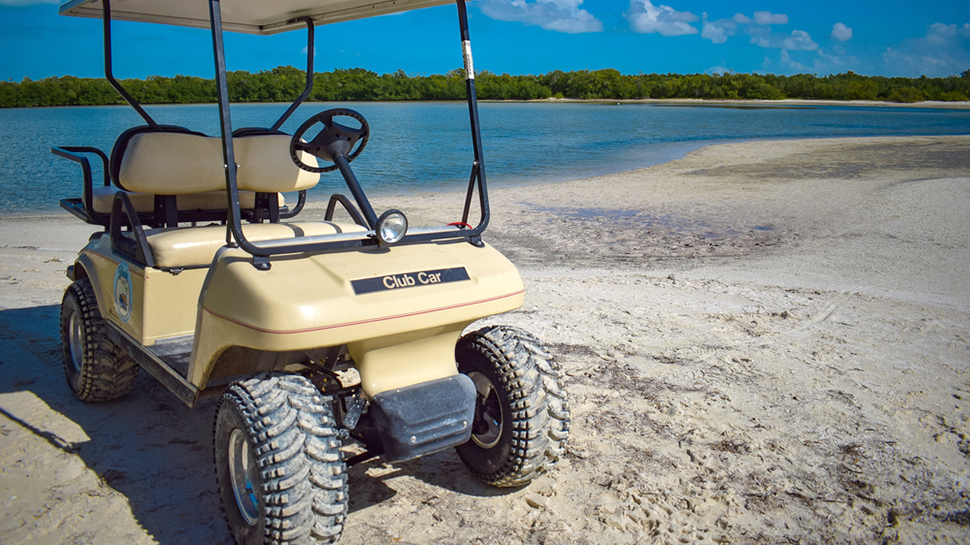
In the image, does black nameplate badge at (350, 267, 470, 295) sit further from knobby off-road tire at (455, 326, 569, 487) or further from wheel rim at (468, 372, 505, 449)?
wheel rim at (468, 372, 505, 449)

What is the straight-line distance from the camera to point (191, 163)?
152 inches

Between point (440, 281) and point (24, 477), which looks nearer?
point (440, 281)

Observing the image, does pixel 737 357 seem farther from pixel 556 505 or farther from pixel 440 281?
pixel 440 281

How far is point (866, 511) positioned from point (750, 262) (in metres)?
5.17

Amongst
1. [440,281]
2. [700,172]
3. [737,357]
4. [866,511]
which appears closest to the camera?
[440,281]

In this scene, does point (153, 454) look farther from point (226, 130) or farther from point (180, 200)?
point (226, 130)

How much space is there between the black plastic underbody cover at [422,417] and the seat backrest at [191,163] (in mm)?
1861

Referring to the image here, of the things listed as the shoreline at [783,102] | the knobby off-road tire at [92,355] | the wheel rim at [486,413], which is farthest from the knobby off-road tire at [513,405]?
the shoreline at [783,102]

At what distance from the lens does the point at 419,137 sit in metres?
35.0

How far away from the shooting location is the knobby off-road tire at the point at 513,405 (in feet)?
9.78

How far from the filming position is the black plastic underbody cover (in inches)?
104

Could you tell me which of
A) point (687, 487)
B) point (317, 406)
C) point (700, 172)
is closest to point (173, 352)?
point (317, 406)

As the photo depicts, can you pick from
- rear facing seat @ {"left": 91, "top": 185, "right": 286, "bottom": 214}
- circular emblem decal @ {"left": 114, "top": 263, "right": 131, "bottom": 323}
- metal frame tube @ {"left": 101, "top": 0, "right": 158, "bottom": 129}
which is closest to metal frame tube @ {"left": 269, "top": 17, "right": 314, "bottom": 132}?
rear facing seat @ {"left": 91, "top": 185, "right": 286, "bottom": 214}

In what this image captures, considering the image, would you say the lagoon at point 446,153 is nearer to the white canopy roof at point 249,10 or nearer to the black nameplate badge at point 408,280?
the white canopy roof at point 249,10
